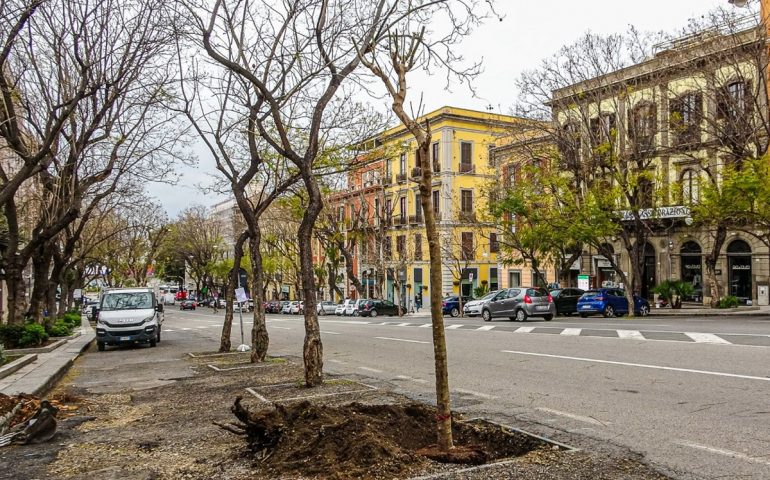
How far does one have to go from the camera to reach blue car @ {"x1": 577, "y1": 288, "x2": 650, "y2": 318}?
31781mm

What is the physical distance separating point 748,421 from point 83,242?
117ft

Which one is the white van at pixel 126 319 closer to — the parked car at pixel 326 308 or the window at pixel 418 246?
the parked car at pixel 326 308

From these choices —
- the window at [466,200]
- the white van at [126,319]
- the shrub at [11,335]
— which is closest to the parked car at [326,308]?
the window at [466,200]

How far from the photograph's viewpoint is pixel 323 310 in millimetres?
51344

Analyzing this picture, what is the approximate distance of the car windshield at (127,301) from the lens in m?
21.7

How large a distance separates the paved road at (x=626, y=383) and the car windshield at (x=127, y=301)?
6407mm

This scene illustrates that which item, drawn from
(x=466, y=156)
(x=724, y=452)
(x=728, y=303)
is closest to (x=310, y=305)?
(x=724, y=452)

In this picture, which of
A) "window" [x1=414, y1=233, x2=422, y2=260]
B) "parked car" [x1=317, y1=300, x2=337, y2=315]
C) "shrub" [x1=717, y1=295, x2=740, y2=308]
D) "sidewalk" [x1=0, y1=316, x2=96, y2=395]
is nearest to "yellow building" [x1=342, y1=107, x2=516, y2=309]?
"window" [x1=414, y1=233, x2=422, y2=260]

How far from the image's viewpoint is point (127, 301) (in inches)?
866

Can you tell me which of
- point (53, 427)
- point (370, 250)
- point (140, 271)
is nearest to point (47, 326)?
point (53, 427)

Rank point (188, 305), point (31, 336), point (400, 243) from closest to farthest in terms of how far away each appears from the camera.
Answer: point (31, 336), point (400, 243), point (188, 305)

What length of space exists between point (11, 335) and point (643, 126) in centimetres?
2732

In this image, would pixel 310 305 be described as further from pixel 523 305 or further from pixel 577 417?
pixel 523 305

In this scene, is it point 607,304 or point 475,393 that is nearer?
point 475,393
